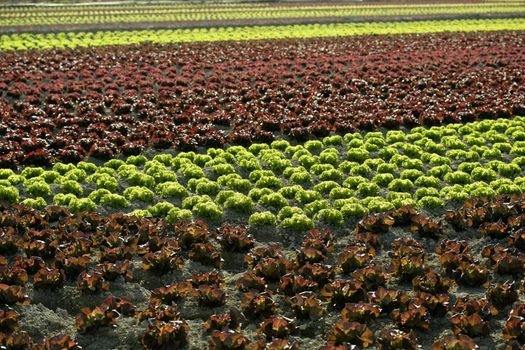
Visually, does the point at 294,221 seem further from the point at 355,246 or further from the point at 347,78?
the point at 347,78

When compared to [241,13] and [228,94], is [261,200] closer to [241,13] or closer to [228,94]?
[228,94]

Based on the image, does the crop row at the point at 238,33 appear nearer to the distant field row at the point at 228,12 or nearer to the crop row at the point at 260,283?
the distant field row at the point at 228,12

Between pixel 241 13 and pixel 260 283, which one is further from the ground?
pixel 241 13

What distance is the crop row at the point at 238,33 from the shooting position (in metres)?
32.9

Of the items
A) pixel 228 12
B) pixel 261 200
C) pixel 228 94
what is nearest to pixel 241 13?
pixel 228 12

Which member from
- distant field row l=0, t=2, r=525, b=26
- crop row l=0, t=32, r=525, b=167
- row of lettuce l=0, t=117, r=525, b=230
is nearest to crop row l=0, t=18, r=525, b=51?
crop row l=0, t=32, r=525, b=167

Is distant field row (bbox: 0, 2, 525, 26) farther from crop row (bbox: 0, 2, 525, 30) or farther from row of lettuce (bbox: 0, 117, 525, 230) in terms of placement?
row of lettuce (bbox: 0, 117, 525, 230)

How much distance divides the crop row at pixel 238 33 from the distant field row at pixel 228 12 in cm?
604

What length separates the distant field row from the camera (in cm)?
4431

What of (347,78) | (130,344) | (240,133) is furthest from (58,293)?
(347,78)

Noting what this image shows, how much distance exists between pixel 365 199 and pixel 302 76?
1170 cm

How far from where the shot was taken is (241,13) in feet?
161

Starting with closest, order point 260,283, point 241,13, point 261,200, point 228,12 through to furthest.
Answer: point 260,283, point 261,200, point 241,13, point 228,12

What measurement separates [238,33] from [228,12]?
47.0 feet
